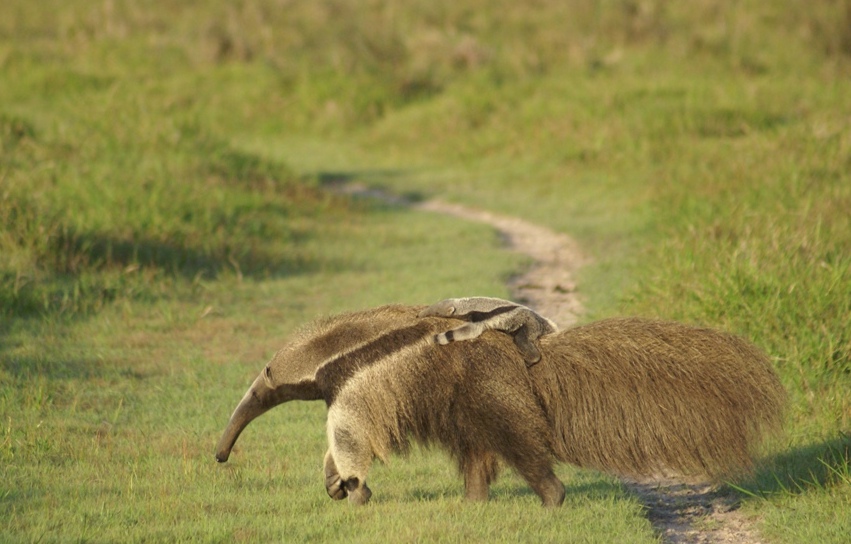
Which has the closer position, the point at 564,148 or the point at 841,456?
the point at 841,456

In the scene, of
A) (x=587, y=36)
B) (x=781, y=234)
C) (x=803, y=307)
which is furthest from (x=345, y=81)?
(x=803, y=307)

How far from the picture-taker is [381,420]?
13.1ft

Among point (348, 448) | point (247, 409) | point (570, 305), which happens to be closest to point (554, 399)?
point (348, 448)

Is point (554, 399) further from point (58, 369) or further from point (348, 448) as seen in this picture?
point (58, 369)

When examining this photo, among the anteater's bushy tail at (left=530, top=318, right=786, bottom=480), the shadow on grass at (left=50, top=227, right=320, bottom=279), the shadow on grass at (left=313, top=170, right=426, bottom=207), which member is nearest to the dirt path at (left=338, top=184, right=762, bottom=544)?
the shadow on grass at (left=313, top=170, right=426, bottom=207)

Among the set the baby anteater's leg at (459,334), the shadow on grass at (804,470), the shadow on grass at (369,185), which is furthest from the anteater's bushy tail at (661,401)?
the shadow on grass at (369,185)

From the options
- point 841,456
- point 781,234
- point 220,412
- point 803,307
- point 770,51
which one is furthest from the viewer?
point 770,51

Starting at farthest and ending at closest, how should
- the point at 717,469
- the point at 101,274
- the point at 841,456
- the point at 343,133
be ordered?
the point at 343,133 < the point at 101,274 < the point at 841,456 < the point at 717,469

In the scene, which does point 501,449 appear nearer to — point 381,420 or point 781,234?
point 381,420

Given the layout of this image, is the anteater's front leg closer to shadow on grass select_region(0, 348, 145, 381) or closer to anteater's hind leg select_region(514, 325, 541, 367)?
anteater's hind leg select_region(514, 325, 541, 367)

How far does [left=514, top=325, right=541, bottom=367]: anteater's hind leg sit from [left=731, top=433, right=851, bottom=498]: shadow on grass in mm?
1110

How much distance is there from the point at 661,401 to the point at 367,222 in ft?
26.3

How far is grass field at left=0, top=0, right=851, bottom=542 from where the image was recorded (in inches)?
177

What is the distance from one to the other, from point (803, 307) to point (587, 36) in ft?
47.3
